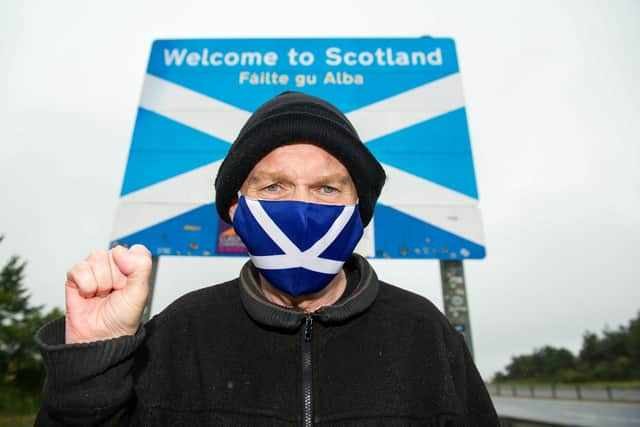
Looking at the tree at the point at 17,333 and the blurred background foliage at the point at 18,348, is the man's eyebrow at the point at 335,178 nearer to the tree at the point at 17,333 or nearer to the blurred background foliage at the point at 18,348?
the blurred background foliage at the point at 18,348

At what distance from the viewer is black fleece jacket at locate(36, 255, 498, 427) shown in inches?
52.9

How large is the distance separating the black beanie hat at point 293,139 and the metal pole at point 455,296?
3.98 feet

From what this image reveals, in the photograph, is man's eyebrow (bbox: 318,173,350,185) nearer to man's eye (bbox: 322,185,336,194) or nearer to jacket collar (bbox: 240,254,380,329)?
man's eye (bbox: 322,185,336,194)

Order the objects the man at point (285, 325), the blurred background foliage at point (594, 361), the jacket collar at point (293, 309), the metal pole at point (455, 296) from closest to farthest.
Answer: the man at point (285, 325) → the jacket collar at point (293, 309) → the metal pole at point (455, 296) → the blurred background foliage at point (594, 361)

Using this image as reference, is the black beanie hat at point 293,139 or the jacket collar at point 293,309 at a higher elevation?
the black beanie hat at point 293,139

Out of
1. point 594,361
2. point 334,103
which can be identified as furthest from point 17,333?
point 594,361

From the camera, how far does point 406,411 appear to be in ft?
4.58

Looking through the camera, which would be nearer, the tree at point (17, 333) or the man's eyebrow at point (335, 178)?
the man's eyebrow at point (335, 178)

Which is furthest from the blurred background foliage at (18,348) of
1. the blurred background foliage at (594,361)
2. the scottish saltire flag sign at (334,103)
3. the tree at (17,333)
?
the blurred background foliage at (594,361)

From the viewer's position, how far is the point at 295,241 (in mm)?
1473

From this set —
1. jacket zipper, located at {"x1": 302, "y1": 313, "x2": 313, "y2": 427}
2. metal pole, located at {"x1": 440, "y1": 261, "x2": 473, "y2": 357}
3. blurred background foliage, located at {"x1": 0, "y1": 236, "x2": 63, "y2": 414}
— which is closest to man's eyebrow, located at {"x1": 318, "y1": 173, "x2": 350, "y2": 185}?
jacket zipper, located at {"x1": 302, "y1": 313, "x2": 313, "y2": 427}

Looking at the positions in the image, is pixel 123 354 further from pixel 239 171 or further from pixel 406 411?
pixel 406 411

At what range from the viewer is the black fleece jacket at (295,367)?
134 cm

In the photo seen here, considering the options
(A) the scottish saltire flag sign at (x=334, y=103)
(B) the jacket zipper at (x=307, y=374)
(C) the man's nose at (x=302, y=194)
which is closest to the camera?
(B) the jacket zipper at (x=307, y=374)
